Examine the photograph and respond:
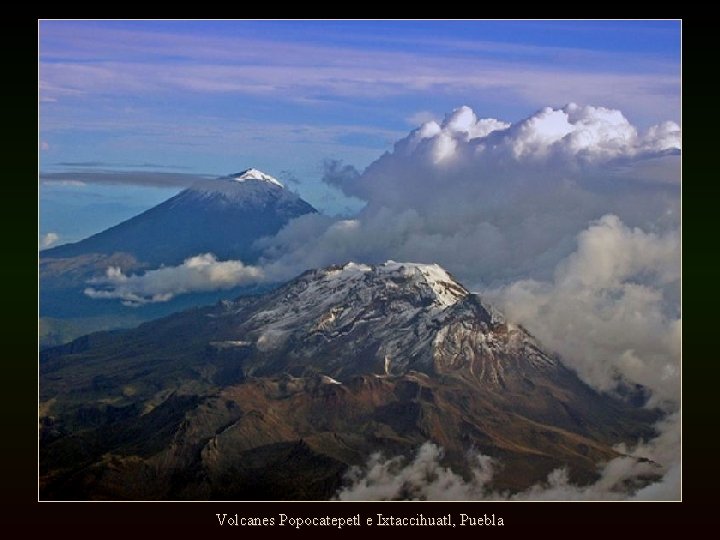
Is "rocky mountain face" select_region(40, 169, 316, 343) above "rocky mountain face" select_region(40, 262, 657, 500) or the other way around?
above

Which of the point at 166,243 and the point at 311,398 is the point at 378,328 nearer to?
the point at 311,398

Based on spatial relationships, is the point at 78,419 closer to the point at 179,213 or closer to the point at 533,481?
the point at 179,213

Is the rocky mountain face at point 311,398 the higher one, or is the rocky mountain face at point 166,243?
the rocky mountain face at point 166,243

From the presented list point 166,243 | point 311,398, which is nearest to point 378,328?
point 311,398

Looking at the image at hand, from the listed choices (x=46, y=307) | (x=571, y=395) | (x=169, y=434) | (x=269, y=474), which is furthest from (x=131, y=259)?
(x=571, y=395)

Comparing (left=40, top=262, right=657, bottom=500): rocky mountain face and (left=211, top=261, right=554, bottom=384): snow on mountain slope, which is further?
(left=211, top=261, right=554, bottom=384): snow on mountain slope

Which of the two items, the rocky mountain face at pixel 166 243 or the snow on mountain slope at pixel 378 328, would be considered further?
the snow on mountain slope at pixel 378 328
